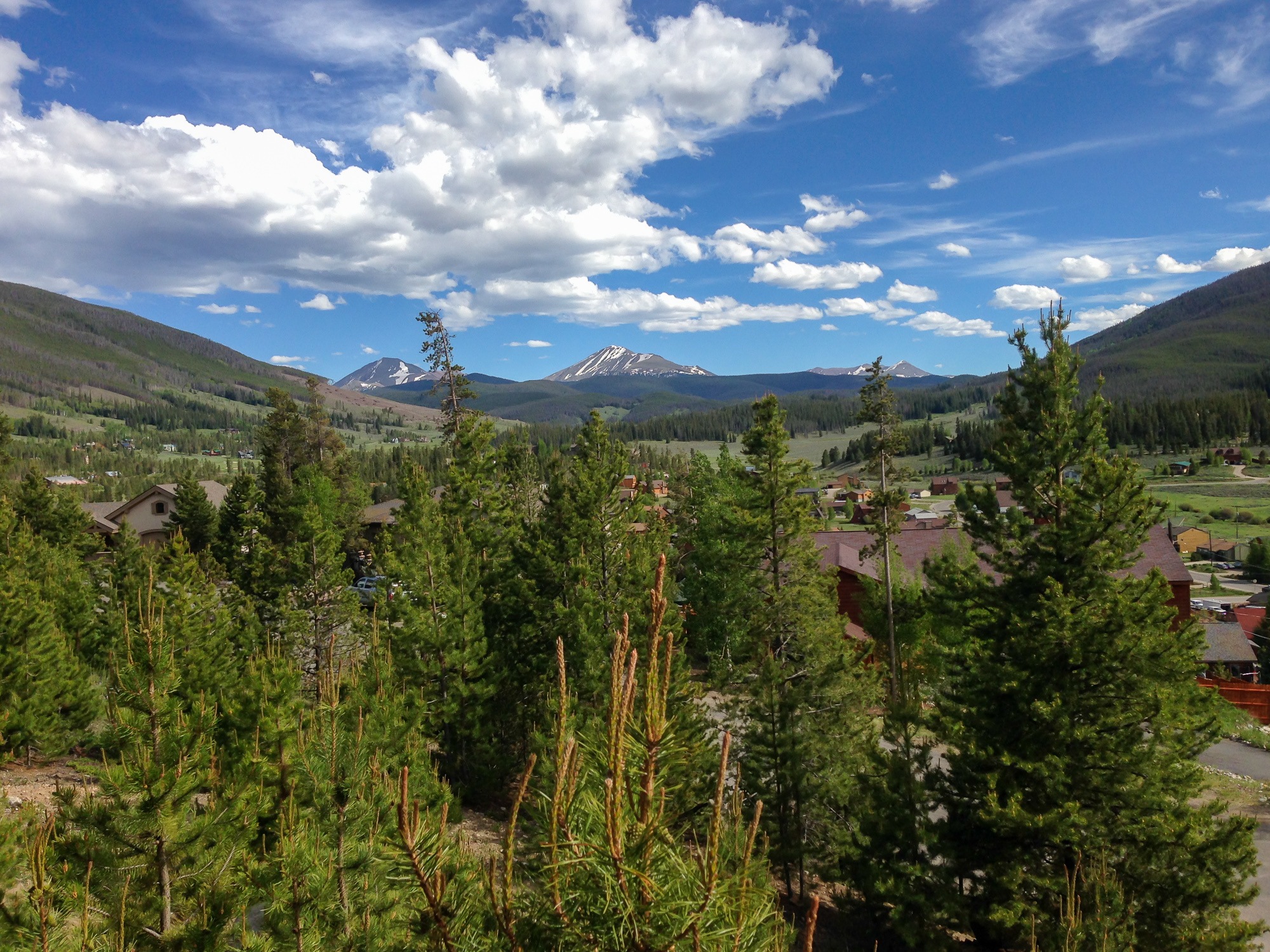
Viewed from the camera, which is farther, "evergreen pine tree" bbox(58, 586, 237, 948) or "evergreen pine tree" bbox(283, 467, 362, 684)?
"evergreen pine tree" bbox(283, 467, 362, 684)

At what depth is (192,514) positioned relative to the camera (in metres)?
44.9

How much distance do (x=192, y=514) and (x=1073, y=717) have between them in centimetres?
4699

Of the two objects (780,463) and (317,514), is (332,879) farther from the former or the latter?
(317,514)

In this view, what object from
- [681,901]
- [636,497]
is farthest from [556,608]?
[681,901]

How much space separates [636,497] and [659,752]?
26.7 meters

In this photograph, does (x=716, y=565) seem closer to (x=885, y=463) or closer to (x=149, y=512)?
(x=885, y=463)

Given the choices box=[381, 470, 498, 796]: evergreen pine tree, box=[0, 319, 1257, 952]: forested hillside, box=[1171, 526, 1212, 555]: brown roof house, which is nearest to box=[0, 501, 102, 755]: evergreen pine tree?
box=[0, 319, 1257, 952]: forested hillside

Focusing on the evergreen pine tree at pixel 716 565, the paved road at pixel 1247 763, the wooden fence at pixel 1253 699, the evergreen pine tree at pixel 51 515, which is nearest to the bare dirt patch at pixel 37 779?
the evergreen pine tree at pixel 716 565

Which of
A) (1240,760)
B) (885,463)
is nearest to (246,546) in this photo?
(885,463)

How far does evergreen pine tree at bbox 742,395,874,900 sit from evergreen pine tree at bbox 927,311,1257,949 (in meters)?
2.97

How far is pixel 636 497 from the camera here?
2920 cm

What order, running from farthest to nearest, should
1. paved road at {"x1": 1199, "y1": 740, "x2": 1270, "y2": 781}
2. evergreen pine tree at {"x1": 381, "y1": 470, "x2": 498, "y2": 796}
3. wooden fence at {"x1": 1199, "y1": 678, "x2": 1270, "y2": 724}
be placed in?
wooden fence at {"x1": 1199, "y1": 678, "x2": 1270, "y2": 724} → paved road at {"x1": 1199, "y1": 740, "x2": 1270, "y2": 781} → evergreen pine tree at {"x1": 381, "y1": 470, "x2": 498, "y2": 796}

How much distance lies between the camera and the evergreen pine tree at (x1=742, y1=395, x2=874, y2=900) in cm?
1692

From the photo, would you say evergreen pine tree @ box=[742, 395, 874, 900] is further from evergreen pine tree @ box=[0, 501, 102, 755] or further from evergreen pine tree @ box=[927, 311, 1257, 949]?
evergreen pine tree @ box=[0, 501, 102, 755]
